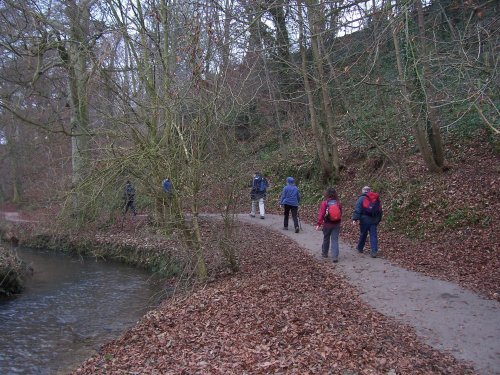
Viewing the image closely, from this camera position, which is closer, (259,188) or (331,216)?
(331,216)

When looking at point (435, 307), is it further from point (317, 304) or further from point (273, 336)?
point (273, 336)

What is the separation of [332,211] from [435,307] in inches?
150

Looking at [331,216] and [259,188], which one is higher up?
[259,188]

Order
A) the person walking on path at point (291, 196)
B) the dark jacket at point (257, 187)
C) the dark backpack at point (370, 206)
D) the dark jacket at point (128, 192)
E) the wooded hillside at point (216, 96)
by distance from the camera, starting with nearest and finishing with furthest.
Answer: the wooded hillside at point (216, 96) < the dark backpack at point (370, 206) < the dark jacket at point (128, 192) < the person walking on path at point (291, 196) < the dark jacket at point (257, 187)

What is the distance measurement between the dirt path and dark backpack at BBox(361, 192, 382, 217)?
3.67 feet

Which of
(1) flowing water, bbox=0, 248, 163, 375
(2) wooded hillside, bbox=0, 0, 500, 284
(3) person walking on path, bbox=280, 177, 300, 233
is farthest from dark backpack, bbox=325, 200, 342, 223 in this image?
(1) flowing water, bbox=0, 248, 163, 375

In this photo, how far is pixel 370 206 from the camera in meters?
11.2

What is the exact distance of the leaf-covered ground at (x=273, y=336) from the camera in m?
6.02

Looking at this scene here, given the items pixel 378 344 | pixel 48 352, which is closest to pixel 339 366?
pixel 378 344

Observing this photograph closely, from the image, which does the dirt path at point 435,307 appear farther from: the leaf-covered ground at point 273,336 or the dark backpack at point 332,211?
the dark backpack at point 332,211

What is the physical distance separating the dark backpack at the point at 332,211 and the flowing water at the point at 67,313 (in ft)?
16.5

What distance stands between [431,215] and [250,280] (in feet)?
19.3

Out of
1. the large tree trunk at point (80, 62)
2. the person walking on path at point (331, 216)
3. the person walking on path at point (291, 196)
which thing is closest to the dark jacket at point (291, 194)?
the person walking on path at point (291, 196)

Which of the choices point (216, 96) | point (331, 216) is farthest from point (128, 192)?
point (331, 216)
